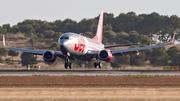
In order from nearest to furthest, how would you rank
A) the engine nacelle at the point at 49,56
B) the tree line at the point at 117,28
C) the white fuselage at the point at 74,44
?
the white fuselage at the point at 74,44, the engine nacelle at the point at 49,56, the tree line at the point at 117,28

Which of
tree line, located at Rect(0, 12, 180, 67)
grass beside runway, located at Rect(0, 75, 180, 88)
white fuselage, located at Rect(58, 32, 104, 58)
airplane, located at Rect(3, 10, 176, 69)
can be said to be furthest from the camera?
tree line, located at Rect(0, 12, 180, 67)

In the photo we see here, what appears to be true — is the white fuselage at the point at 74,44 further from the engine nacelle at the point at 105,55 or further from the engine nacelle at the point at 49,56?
the engine nacelle at the point at 49,56

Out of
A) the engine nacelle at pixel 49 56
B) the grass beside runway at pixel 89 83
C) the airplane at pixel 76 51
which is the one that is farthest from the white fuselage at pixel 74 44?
the grass beside runway at pixel 89 83

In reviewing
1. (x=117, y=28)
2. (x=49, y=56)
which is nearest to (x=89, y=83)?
(x=49, y=56)

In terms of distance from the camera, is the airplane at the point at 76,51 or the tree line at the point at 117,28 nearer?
the airplane at the point at 76,51

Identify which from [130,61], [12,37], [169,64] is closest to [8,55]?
[12,37]

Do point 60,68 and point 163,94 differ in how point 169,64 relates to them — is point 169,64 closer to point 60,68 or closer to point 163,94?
point 60,68

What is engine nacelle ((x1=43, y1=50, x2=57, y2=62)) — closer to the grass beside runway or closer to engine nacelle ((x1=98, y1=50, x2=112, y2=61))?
engine nacelle ((x1=98, y1=50, x2=112, y2=61))

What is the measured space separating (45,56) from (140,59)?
23328mm

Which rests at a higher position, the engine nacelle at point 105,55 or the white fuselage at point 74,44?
the white fuselage at point 74,44

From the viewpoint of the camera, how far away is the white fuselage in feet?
152

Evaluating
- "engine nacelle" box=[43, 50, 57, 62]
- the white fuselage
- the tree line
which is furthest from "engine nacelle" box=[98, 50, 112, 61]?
the tree line

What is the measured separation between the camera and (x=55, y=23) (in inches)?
7712

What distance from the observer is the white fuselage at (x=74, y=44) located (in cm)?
4644
